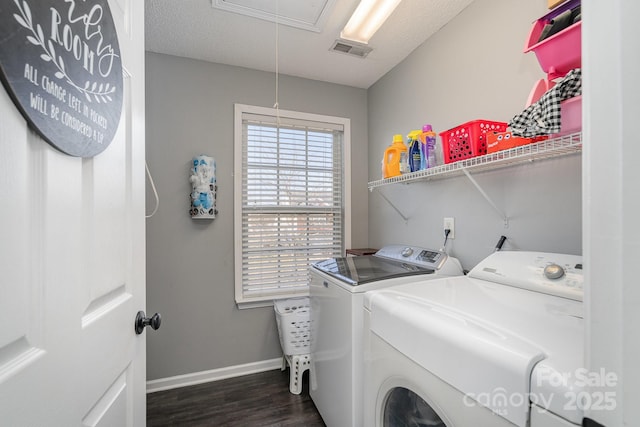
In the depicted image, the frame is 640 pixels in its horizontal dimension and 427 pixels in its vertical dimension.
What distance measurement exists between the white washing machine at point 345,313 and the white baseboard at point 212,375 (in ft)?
2.00

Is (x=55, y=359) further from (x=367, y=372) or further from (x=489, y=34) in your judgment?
A: (x=489, y=34)

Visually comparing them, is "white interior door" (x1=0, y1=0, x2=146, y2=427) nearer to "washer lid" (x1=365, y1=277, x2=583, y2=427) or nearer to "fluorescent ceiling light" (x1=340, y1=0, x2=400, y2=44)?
"washer lid" (x1=365, y1=277, x2=583, y2=427)

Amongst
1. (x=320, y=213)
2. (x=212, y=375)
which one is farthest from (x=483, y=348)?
(x=212, y=375)

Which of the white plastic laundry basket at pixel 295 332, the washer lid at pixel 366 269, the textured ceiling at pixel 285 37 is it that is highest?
the textured ceiling at pixel 285 37

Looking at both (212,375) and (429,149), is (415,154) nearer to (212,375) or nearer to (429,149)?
(429,149)

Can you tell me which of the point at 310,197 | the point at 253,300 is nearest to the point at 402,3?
the point at 310,197

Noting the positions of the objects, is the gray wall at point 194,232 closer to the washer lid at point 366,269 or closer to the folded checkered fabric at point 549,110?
the washer lid at point 366,269

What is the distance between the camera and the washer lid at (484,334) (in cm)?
59

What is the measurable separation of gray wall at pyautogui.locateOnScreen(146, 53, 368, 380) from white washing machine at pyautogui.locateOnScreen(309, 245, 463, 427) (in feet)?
2.77

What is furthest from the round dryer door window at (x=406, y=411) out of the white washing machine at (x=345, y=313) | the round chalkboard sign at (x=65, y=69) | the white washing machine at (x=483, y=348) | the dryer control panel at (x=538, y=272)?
the round chalkboard sign at (x=65, y=69)

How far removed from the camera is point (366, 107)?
2.67 meters

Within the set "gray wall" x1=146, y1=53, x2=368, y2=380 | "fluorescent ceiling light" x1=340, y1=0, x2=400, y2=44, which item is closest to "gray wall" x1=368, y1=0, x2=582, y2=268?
"fluorescent ceiling light" x1=340, y1=0, x2=400, y2=44

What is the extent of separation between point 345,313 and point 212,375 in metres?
1.55

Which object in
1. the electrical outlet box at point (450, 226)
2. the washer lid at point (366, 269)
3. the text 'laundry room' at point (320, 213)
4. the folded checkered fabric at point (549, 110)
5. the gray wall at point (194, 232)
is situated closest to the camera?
the text 'laundry room' at point (320, 213)
